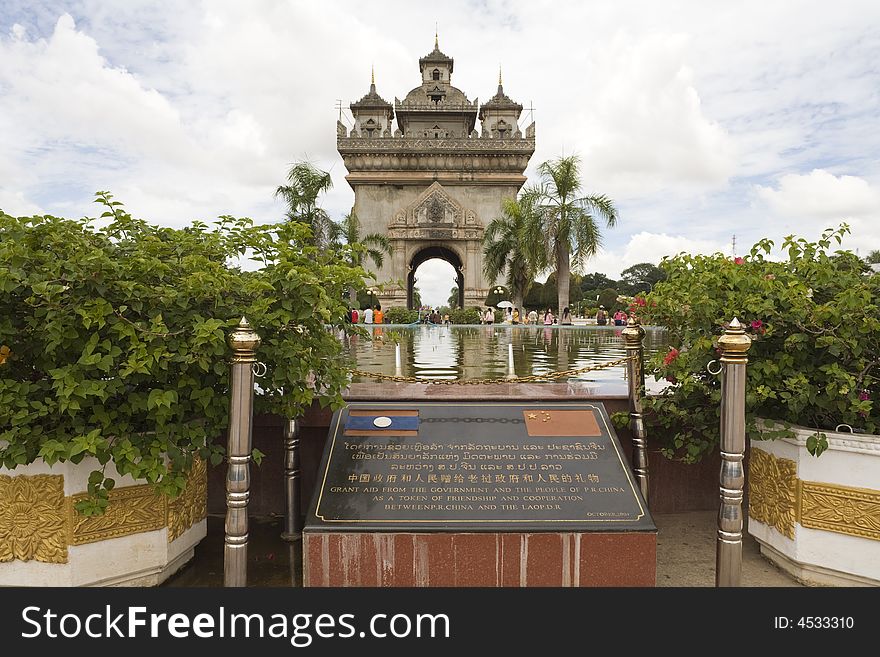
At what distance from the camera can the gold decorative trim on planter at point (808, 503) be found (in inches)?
135

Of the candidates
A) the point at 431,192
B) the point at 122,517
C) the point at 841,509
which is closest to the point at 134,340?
the point at 122,517

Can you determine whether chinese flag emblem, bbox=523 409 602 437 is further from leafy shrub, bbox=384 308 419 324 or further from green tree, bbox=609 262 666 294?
green tree, bbox=609 262 666 294

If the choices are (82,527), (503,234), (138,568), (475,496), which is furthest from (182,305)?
(503,234)

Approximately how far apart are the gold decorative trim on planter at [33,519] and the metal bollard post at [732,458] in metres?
3.80

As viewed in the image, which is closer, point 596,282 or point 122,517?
point 122,517

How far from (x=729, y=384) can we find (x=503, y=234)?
27053mm

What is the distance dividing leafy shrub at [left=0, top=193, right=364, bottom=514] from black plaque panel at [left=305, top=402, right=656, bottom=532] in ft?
1.86

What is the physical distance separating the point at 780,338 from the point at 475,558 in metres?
2.54

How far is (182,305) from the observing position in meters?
3.24

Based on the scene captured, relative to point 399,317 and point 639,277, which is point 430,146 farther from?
point 639,277

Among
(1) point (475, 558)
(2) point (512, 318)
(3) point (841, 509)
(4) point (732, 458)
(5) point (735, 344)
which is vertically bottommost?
(1) point (475, 558)

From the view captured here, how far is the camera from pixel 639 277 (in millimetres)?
72812

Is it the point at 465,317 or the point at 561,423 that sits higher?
the point at 465,317

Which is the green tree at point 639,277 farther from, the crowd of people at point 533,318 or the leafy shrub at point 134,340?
the leafy shrub at point 134,340
